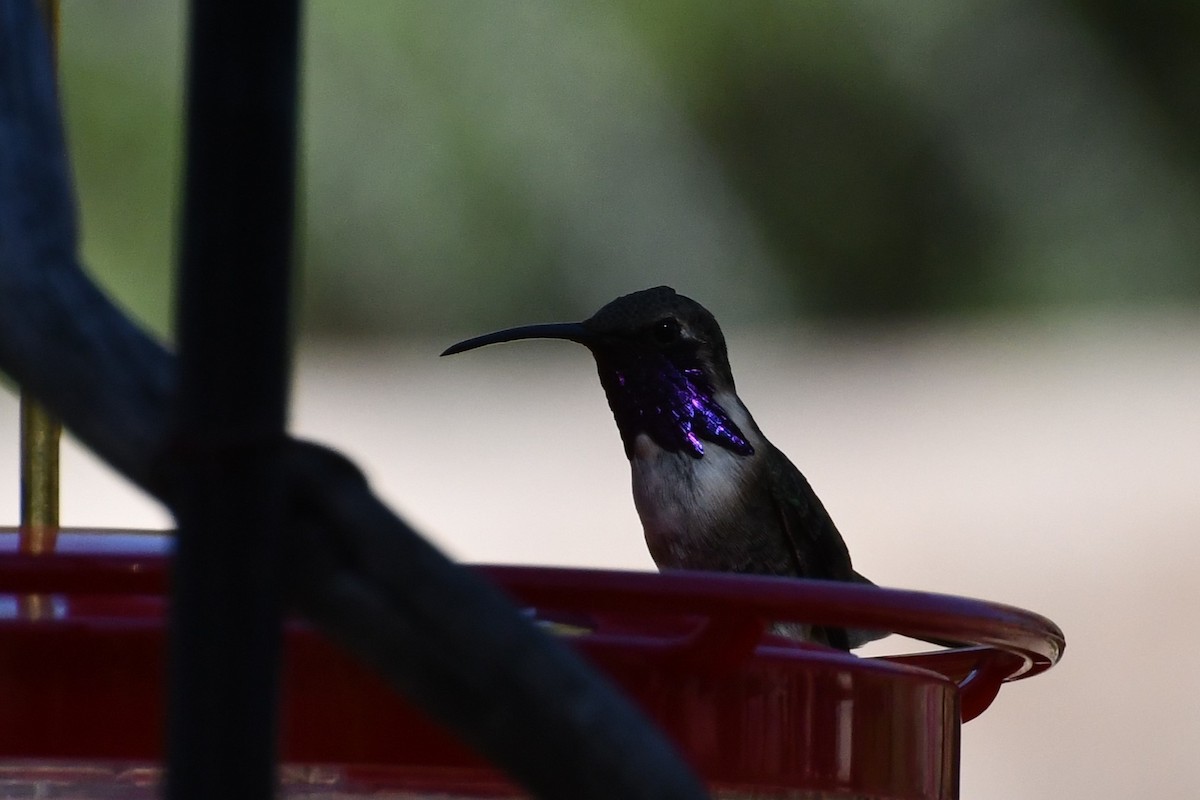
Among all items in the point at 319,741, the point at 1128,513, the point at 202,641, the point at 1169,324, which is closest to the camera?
the point at 202,641

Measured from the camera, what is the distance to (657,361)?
7.91 ft

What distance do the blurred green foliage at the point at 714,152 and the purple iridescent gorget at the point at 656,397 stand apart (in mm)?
3775

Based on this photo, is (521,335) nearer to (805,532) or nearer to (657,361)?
(657,361)

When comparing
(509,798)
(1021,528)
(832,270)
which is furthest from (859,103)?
(509,798)

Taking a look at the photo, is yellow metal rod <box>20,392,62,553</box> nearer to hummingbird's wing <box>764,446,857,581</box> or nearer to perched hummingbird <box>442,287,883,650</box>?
perched hummingbird <box>442,287,883,650</box>

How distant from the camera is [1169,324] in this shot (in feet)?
22.4

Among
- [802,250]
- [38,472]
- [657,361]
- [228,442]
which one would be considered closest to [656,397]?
[657,361]

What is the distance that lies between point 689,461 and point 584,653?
162 centimetres

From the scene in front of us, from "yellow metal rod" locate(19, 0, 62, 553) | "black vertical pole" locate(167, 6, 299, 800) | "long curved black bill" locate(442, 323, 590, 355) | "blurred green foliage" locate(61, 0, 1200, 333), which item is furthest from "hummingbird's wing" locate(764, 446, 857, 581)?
"blurred green foliage" locate(61, 0, 1200, 333)

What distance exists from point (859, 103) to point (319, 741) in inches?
251

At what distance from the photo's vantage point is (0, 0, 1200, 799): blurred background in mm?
6324

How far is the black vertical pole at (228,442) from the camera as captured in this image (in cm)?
43

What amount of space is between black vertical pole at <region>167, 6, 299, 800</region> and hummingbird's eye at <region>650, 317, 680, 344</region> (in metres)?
1.96

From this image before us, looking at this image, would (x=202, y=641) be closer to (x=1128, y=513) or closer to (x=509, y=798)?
(x=509, y=798)
